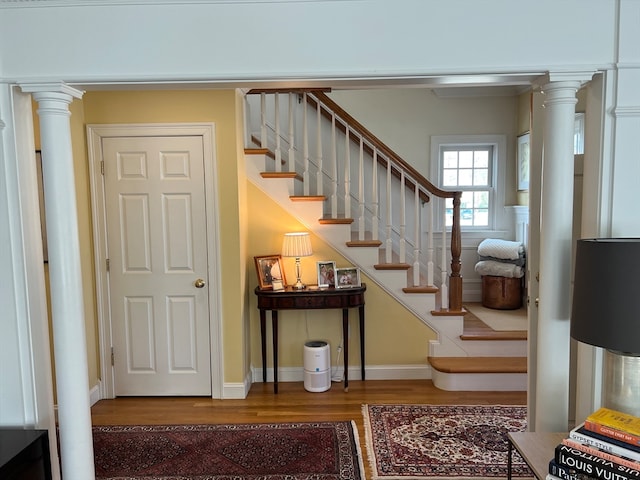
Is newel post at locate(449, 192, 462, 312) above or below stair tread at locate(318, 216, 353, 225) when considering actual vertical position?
below

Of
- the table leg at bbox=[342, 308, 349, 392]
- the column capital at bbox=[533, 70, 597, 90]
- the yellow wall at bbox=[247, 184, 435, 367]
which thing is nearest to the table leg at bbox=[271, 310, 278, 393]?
the yellow wall at bbox=[247, 184, 435, 367]

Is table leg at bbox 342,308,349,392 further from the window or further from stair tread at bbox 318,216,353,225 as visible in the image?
the window

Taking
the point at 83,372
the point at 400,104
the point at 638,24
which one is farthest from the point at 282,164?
the point at 638,24

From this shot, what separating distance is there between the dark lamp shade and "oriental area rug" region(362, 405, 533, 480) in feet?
4.42

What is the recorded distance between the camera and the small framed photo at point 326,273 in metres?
3.70

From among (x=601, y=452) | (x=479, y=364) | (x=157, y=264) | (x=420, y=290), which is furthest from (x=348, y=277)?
(x=601, y=452)

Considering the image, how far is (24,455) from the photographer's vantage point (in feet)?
5.78

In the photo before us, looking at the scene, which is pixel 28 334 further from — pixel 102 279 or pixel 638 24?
pixel 638 24

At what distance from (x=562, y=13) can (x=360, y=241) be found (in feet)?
7.52

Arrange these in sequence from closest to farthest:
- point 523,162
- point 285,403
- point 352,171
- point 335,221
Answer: point 285,403, point 335,221, point 352,171, point 523,162

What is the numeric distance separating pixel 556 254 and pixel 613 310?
44 centimetres

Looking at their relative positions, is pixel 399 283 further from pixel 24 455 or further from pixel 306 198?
pixel 24 455

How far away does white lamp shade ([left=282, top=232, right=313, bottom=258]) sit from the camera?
3.54m

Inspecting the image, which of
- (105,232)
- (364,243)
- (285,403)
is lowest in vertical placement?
(285,403)
